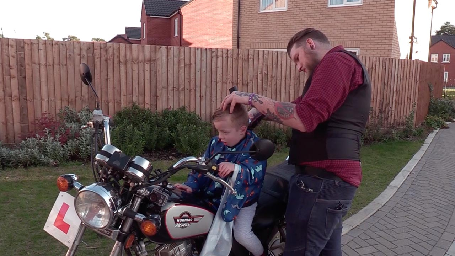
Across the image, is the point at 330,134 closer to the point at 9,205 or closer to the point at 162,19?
the point at 9,205

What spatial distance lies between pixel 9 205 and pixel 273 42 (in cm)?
1419

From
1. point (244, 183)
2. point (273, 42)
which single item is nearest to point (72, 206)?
point (244, 183)

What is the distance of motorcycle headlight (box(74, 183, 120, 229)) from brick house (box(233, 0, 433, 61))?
14126mm

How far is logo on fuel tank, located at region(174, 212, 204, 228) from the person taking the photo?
2406 mm

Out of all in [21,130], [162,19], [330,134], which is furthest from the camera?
[162,19]

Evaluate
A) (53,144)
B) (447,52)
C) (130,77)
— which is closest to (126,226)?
(53,144)

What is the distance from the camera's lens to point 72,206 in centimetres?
238

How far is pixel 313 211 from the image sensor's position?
263 centimetres

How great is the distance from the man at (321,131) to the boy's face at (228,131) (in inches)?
7.0

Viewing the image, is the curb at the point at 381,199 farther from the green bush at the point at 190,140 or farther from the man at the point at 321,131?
the green bush at the point at 190,140

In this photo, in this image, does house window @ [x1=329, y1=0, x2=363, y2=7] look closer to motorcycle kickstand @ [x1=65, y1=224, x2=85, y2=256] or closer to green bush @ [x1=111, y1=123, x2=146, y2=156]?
green bush @ [x1=111, y1=123, x2=146, y2=156]

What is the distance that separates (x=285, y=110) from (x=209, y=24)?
28382 mm

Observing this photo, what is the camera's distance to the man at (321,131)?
241 cm

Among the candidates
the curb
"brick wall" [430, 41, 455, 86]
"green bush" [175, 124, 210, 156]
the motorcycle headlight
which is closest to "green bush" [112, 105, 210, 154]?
"green bush" [175, 124, 210, 156]
